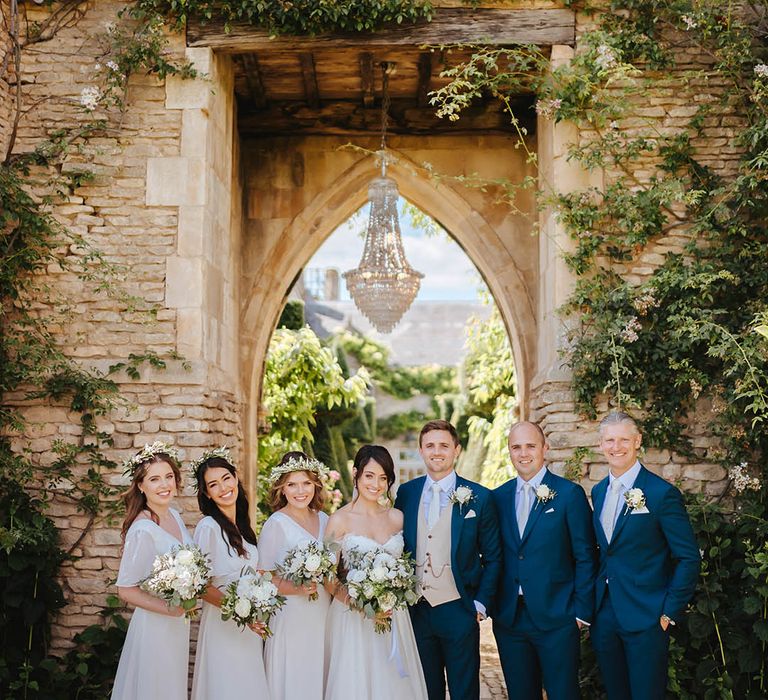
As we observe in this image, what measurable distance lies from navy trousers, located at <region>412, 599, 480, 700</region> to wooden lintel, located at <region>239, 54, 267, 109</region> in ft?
15.1

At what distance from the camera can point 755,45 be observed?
5.98m

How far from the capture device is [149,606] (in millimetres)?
3893

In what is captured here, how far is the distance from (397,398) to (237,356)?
18417mm

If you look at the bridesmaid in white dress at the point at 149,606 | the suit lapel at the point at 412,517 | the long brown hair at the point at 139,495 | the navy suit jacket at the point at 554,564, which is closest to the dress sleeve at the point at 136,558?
the bridesmaid in white dress at the point at 149,606

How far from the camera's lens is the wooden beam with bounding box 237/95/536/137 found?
8047 mm

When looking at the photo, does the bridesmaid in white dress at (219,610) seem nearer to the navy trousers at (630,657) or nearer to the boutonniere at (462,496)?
the boutonniere at (462,496)

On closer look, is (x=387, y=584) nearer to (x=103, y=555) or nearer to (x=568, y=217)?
(x=103, y=555)

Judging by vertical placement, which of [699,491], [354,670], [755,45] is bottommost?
[354,670]

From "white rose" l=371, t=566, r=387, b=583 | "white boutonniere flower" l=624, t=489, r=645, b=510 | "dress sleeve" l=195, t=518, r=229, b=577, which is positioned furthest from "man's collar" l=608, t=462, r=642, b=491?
"dress sleeve" l=195, t=518, r=229, b=577

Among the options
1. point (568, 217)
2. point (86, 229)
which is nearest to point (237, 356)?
point (86, 229)

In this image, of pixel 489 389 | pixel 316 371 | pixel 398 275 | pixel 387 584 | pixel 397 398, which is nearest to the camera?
pixel 387 584

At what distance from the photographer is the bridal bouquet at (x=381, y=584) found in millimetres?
3859

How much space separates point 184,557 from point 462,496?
49.8 inches

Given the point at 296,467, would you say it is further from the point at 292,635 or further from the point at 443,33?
the point at 443,33
